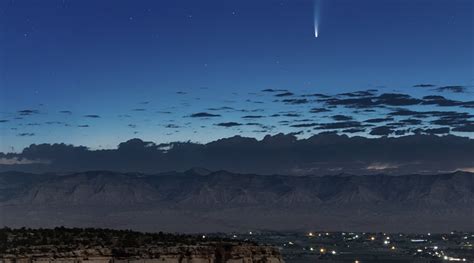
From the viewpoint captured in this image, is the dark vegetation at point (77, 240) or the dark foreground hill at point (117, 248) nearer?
the dark foreground hill at point (117, 248)

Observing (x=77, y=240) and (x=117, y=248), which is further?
(x=77, y=240)

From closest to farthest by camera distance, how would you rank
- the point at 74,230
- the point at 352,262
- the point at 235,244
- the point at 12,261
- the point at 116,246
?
1. the point at 12,261
2. the point at 116,246
3. the point at 235,244
4. the point at 74,230
5. the point at 352,262

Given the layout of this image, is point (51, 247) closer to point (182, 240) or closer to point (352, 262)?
point (182, 240)

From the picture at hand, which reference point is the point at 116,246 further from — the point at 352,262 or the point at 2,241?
the point at 352,262

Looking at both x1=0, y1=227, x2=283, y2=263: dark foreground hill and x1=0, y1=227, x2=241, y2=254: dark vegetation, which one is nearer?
x1=0, y1=227, x2=283, y2=263: dark foreground hill

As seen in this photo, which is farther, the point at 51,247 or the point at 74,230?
the point at 74,230

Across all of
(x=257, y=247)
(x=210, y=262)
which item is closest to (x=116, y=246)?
(x=210, y=262)

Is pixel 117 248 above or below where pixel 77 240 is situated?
below

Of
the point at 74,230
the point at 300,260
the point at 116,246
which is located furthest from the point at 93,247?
the point at 300,260

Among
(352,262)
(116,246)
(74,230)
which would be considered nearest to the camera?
(116,246)
